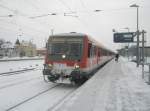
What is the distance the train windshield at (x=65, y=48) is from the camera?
1356 cm

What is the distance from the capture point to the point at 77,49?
13680 millimetres

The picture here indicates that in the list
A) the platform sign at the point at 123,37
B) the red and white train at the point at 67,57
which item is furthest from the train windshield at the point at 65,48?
the platform sign at the point at 123,37

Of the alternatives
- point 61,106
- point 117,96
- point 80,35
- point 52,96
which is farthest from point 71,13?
point 61,106

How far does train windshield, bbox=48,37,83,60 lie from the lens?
1356 centimetres

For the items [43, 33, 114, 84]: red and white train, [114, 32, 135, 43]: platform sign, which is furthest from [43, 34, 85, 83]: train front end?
[114, 32, 135, 43]: platform sign

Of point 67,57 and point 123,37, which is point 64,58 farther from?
point 123,37

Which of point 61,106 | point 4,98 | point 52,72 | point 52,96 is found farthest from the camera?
point 52,72

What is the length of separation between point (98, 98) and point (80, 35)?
5.71m

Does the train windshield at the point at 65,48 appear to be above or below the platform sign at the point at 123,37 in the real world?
below

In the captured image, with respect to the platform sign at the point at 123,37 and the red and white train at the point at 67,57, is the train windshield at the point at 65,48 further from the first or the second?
the platform sign at the point at 123,37

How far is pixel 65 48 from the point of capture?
1378cm

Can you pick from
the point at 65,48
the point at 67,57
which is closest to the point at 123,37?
the point at 65,48

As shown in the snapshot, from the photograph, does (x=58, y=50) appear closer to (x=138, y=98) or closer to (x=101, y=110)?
(x=138, y=98)

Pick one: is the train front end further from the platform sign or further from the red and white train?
the platform sign
